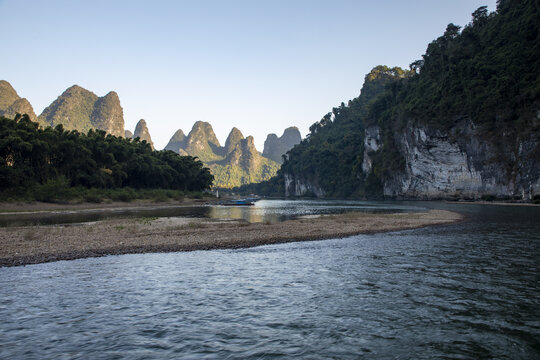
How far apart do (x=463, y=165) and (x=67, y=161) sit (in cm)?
9609

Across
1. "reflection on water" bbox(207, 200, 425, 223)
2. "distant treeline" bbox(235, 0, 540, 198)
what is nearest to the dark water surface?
"reflection on water" bbox(207, 200, 425, 223)

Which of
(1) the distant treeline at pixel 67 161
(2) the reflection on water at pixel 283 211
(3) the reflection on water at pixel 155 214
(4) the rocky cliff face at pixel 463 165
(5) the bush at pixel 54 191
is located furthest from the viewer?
(4) the rocky cliff face at pixel 463 165

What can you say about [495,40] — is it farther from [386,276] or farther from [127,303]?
[127,303]

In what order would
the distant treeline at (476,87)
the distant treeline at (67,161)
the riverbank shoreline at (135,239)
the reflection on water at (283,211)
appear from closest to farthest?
the riverbank shoreline at (135,239), the reflection on water at (283,211), the distant treeline at (67,161), the distant treeline at (476,87)

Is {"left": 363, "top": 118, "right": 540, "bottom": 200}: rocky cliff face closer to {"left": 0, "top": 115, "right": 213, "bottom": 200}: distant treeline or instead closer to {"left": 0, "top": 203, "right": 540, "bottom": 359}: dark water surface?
{"left": 0, "top": 203, "right": 540, "bottom": 359}: dark water surface

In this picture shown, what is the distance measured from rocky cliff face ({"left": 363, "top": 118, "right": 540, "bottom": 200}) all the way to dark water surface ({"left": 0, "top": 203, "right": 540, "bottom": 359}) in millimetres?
60283

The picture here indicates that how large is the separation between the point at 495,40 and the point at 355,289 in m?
101

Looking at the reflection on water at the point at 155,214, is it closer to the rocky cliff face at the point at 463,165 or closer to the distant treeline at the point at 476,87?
the rocky cliff face at the point at 463,165

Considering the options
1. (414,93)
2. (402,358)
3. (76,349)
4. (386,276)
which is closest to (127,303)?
(76,349)

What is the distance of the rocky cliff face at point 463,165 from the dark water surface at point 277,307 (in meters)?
60.3

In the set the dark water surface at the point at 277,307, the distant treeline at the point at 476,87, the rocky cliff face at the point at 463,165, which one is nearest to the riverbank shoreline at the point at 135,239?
the dark water surface at the point at 277,307

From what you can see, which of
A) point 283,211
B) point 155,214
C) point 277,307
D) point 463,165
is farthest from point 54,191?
point 463,165

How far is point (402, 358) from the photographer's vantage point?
720 centimetres

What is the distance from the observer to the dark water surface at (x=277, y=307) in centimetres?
779
